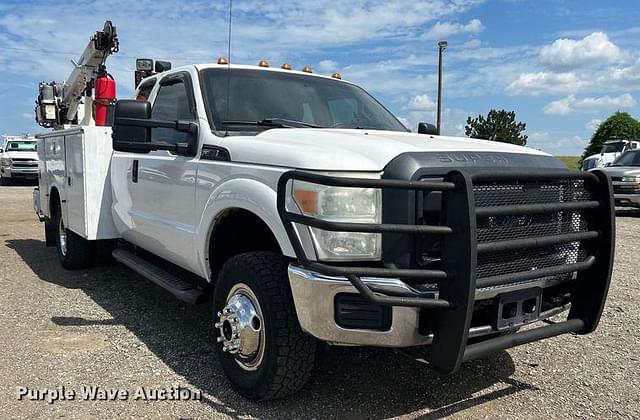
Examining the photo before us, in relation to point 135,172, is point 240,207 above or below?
below

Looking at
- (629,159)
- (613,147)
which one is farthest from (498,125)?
(629,159)

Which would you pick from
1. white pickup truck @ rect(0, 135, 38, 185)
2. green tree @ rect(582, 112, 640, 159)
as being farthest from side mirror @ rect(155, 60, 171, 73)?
green tree @ rect(582, 112, 640, 159)

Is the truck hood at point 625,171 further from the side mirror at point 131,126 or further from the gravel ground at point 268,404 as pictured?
the side mirror at point 131,126

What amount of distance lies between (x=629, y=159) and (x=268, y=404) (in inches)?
599

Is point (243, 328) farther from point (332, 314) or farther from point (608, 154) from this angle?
point (608, 154)

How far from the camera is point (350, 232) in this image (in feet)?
8.52

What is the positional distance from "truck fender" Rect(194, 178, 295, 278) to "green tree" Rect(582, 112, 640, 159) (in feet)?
177

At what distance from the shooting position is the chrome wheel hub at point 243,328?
10.3ft

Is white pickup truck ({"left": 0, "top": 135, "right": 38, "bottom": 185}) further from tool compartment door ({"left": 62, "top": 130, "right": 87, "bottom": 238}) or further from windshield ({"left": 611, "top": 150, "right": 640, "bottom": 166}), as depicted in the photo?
windshield ({"left": 611, "top": 150, "right": 640, "bottom": 166})

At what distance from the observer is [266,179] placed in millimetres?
3068

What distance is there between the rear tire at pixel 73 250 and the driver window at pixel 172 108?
7.88ft

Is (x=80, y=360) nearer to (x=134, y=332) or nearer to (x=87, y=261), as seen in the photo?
(x=134, y=332)

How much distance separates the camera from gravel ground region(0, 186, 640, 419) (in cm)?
322

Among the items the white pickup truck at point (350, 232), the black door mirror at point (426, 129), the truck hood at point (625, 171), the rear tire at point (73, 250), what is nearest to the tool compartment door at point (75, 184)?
the rear tire at point (73, 250)
